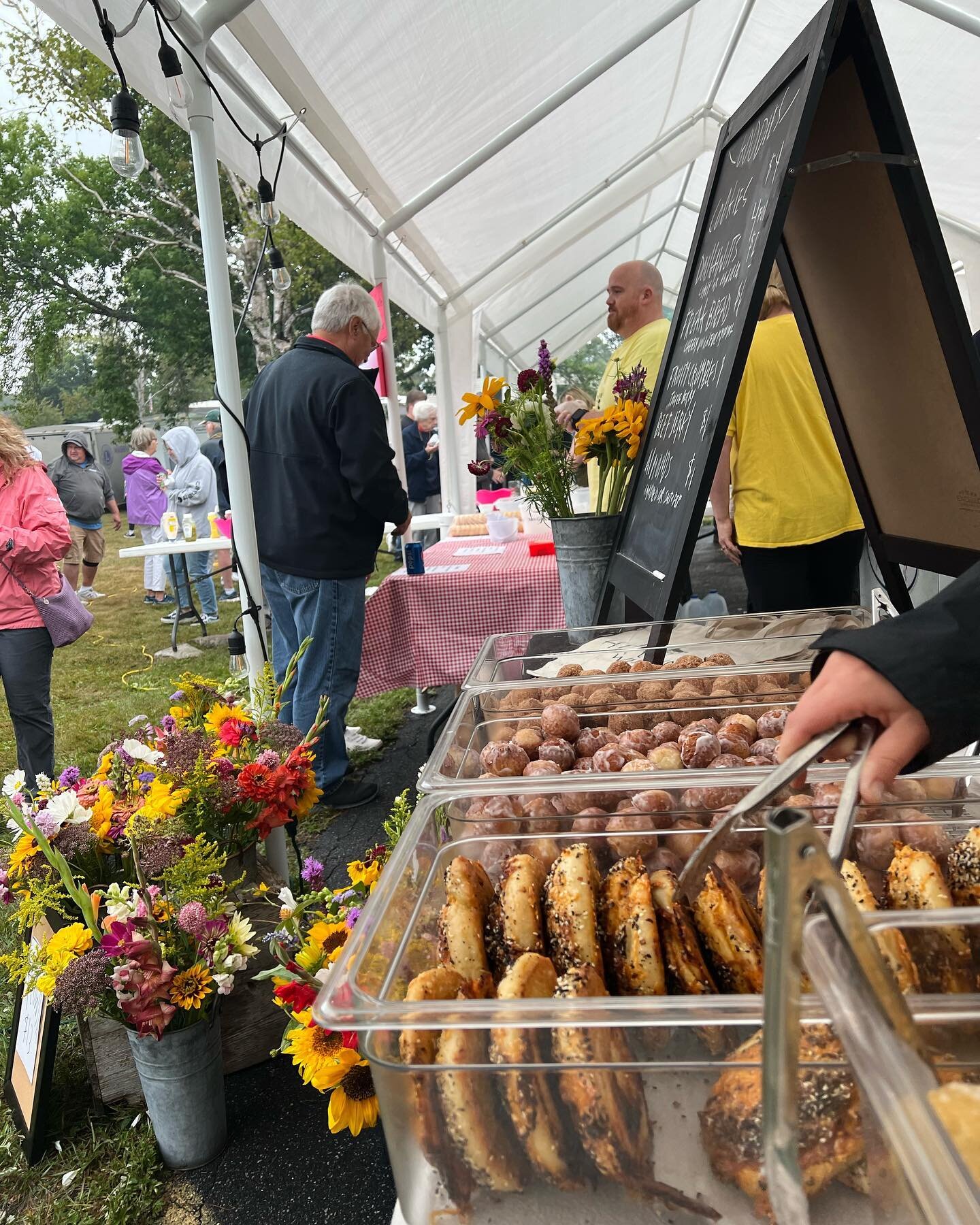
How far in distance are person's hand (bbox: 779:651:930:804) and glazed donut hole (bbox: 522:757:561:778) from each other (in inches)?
21.7

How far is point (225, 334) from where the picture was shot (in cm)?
306

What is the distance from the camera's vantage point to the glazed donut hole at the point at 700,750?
46.6 inches

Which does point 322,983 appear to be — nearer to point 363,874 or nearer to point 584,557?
point 363,874

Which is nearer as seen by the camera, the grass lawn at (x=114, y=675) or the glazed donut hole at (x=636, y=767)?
the glazed donut hole at (x=636, y=767)

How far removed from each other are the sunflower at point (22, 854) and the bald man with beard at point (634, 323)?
2.18 metres

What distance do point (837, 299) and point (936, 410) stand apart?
384 millimetres

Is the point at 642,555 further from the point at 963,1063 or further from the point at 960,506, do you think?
the point at 963,1063

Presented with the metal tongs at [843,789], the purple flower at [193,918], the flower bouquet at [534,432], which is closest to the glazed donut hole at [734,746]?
the metal tongs at [843,789]

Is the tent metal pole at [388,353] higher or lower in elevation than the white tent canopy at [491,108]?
lower

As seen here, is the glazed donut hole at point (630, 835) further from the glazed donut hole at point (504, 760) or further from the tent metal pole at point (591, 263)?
the tent metal pole at point (591, 263)

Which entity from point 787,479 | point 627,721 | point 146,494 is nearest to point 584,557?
point 787,479

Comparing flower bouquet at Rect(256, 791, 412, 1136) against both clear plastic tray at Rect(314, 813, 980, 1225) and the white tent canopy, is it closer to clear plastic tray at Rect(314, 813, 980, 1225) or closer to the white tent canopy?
clear plastic tray at Rect(314, 813, 980, 1225)

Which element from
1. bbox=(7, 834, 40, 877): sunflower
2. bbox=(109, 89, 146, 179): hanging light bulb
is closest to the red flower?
bbox=(7, 834, 40, 877): sunflower

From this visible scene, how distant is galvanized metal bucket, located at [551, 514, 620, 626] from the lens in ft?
8.48
